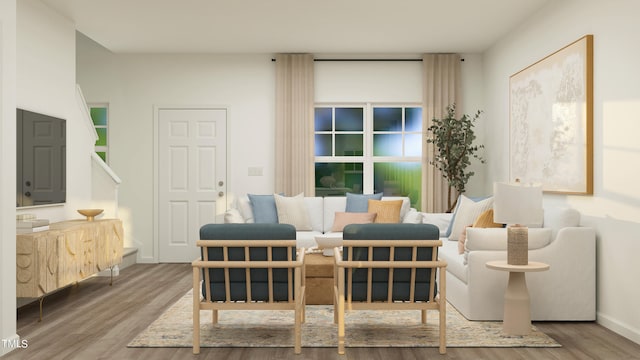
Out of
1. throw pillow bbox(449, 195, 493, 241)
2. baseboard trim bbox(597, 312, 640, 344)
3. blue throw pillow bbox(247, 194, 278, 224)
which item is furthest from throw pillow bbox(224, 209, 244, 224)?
baseboard trim bbox(597, 312, 640, 344)

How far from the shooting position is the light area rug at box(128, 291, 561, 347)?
3.88 meters

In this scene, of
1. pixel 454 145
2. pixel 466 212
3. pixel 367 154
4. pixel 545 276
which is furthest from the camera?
pixel 367 154

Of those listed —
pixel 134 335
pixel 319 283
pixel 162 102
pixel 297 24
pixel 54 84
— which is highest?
pixel 297 24

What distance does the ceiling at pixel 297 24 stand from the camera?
5734mm

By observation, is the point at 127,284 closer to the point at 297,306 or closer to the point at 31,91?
the point at 31,91

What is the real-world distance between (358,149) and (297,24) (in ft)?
7.50

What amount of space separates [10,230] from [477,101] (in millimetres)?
6175

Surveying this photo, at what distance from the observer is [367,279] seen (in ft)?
12.2

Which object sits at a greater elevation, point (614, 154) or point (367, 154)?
point (367, 154)

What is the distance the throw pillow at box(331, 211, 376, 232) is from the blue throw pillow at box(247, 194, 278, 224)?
75 centimetres

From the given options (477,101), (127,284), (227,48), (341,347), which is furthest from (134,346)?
(477,101)

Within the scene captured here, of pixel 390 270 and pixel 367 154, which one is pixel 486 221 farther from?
pixel 367 154

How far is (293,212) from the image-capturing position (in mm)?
6957

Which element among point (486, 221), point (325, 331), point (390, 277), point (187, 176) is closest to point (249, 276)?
point (325, 331)
